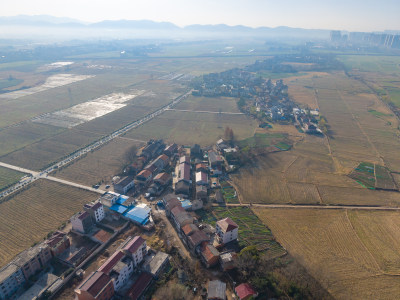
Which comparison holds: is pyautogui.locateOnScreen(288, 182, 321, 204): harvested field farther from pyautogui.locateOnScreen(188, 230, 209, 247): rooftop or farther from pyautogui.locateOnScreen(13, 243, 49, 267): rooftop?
pyautogui.locateOnScreen(13, 243, 49, 267): rooftop

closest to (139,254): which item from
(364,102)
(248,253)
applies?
(248,253)

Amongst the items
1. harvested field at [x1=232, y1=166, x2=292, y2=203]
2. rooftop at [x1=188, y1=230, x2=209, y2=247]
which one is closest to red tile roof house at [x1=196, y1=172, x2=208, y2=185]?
harvested field at [x1=232, y1=166, x2=292, y2=203]

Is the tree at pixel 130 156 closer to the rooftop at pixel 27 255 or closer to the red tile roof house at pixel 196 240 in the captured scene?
the rooftop at pixel 27 255

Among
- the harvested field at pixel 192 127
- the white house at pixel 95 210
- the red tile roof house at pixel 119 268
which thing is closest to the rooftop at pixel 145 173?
the white house at pixel 95 210

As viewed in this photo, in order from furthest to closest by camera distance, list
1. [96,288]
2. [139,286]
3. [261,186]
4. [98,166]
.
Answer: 1. [98,166]
2. [261,186]
3. [139,286]
4. [96,288]

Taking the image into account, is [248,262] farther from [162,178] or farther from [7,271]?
[7,271]

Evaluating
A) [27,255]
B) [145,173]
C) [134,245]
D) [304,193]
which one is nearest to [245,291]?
[134,245]

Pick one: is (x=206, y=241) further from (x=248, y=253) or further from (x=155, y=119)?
(x=155, y=119)
